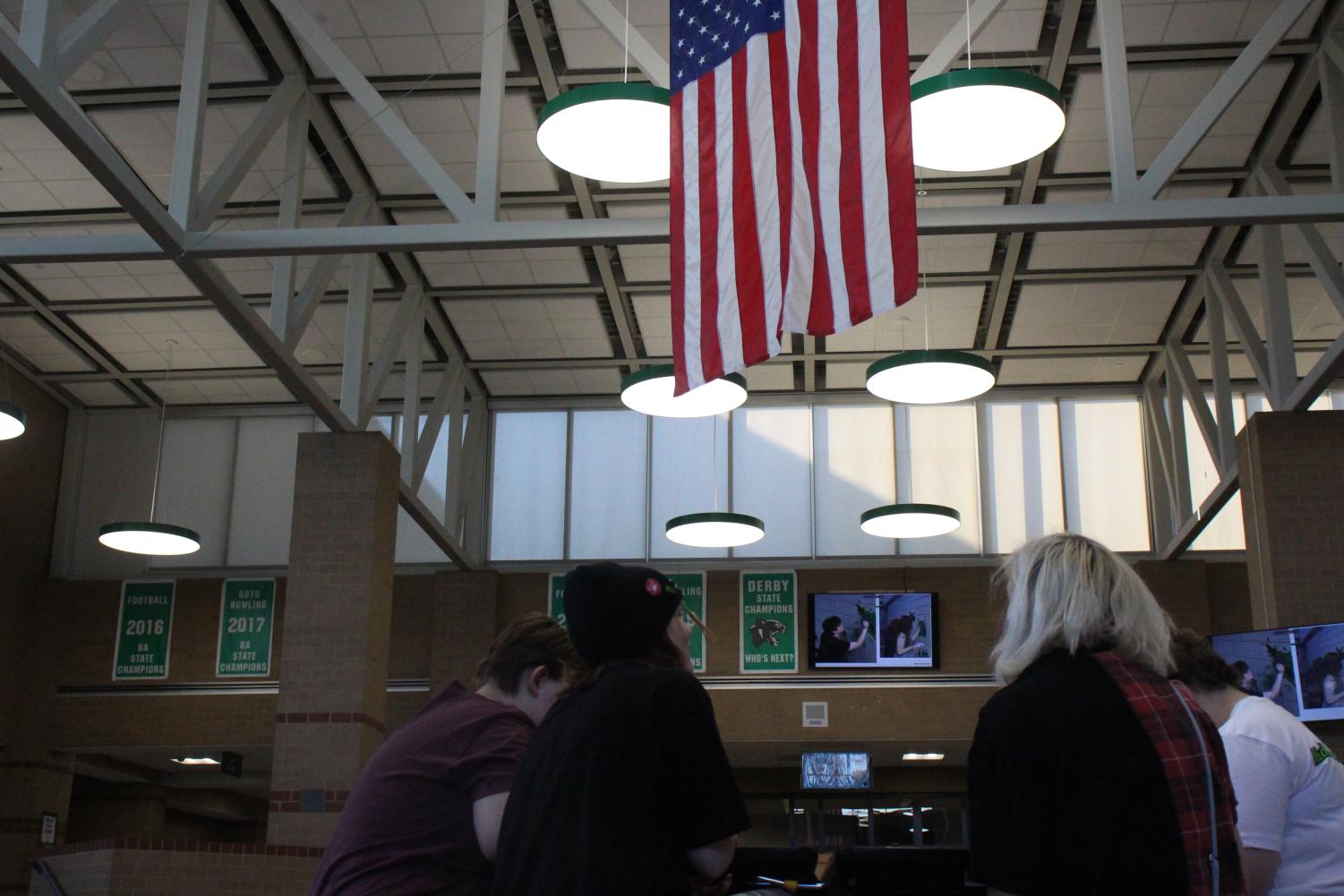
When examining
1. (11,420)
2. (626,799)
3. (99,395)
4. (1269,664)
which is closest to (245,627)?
(99,395)

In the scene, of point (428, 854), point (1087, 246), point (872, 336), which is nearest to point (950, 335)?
point (872, 336)

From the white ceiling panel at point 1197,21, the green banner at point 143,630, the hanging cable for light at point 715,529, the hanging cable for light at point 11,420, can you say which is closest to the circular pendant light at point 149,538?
the hanging cable for light at point 11,420

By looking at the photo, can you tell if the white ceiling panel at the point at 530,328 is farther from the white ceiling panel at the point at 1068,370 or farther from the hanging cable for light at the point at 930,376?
the white ceiling panel at the point at 1068,370

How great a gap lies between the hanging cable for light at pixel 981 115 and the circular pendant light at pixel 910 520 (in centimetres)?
778

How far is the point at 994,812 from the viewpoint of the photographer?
9.22 feet

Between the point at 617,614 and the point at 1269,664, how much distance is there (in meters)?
12.1

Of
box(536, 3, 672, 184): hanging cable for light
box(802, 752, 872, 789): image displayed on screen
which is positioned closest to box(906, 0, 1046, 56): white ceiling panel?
box(536, 3, 672, 184): hanging cable for light

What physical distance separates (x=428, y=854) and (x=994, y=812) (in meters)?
1.32

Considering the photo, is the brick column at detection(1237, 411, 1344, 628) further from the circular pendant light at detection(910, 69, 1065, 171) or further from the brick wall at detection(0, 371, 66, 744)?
the brick wall at detection(0, 371, 66, 744)

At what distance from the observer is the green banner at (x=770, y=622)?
20.1 metres

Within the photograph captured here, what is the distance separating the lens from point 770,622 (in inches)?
800

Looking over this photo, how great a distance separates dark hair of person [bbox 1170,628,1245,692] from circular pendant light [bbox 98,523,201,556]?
15.2 metres

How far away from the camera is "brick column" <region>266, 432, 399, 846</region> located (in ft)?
47.6

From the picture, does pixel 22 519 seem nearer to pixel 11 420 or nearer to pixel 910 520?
pixel 11 420
